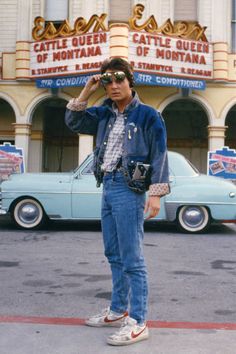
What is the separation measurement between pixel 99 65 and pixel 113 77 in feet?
37.8

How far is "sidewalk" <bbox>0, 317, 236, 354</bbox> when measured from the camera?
3088mm

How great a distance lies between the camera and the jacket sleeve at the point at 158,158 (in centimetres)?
335

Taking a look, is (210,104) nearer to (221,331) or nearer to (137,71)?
(137,71)

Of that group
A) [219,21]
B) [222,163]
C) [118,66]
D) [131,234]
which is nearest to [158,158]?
[131,234]

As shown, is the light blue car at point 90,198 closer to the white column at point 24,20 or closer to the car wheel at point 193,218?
the car wheel at point 193,218

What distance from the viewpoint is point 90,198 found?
9438 mm

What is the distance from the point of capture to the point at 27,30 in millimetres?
16703

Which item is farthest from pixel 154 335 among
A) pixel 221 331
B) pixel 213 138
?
pixel 213 138

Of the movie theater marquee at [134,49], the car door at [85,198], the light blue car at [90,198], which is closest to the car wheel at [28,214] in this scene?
the light blue car at [90,198]

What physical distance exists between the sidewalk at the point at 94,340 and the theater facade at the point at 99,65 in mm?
11536

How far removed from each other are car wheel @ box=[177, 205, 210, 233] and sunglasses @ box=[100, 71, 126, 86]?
6430 millimetres

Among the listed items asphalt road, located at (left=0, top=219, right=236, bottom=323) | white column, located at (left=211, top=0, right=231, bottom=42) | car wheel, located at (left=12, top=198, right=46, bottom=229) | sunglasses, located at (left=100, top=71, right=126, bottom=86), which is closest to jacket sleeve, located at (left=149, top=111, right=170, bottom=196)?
sunglasses, located at (left=100, top=71, right=126, bottom=86)

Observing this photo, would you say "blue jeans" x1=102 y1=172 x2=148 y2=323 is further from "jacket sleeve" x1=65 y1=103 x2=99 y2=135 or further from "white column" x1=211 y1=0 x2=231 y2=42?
"white column" x1=211 y1=0 x2=231 y2=42

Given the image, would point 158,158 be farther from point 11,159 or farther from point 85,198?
point 11,159
